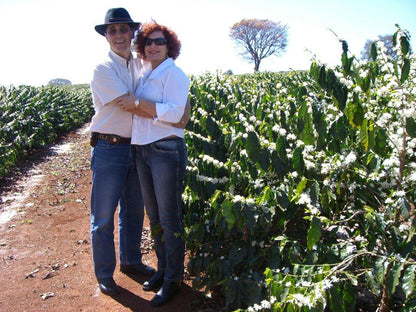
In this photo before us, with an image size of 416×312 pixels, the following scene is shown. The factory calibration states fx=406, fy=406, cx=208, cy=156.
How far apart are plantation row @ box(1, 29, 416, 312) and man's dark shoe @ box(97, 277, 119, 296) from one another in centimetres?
71

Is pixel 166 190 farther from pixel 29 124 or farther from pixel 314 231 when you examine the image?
pixel 29 124

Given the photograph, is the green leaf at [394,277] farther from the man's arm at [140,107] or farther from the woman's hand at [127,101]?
the woman's hand at [127,101]

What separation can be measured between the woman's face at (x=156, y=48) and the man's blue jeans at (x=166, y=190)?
60 cm

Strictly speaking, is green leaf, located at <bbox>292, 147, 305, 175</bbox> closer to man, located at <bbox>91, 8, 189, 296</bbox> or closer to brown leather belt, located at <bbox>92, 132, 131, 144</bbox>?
man, located at <bbox>91, 8, 189, 296</bbox>

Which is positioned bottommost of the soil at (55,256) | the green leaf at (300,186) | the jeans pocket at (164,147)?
the soil at (55,256)

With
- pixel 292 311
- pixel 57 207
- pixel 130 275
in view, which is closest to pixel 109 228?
pixel 130 275

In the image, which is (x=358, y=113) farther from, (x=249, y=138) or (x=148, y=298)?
(x=148, y=298)

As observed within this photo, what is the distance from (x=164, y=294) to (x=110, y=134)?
4.11 ft

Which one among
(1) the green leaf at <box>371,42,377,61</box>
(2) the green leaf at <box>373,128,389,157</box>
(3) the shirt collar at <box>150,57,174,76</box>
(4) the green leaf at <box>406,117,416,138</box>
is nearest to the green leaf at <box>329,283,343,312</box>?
(2) the green leaf at <box>373,128,389,157</box>

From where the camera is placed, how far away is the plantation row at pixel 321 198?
69.7 inches

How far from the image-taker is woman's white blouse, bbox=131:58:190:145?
110 inches

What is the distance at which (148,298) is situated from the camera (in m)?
3.13

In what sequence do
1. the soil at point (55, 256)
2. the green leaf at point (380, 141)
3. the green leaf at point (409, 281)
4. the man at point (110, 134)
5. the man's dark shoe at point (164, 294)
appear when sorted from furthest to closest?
the soil at point (55, 256)
the man's dark shoe at point (164, 294)
the man at point (110, 134)
the green leaf at point (380, 141)
the green leaf at point (409, 281)

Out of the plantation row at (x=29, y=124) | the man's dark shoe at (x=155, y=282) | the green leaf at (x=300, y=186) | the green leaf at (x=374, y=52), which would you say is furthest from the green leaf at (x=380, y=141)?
the plantation row at (x=29, y=124)
